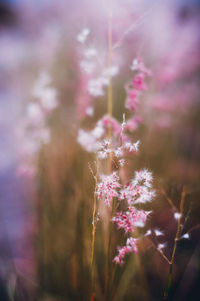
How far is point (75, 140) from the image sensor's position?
29.7 inches

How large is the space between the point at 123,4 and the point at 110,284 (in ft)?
3.05

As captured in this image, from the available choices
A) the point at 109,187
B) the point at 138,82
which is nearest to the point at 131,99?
the point at 138,82

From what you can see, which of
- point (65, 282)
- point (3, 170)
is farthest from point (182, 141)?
point (3, 170)

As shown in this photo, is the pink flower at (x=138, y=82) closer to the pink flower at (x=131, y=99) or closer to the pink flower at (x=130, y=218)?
the pink flower at (x=131, y=99)

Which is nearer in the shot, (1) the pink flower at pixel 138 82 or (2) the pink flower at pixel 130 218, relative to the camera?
(2) the pink flower at pixel 130 218

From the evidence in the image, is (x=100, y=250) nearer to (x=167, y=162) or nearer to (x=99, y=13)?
(x=167, y=162)

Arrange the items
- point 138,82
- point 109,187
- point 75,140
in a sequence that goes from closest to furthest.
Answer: point 109,187, point 138,82, point 75,140

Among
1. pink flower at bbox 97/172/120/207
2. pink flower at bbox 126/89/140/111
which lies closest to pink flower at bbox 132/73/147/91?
pink flower at bbox 126/89/140/111

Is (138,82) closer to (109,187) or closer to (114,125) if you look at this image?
(114,125)

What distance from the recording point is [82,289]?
587 millimetres

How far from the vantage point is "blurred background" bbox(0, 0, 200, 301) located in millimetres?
617

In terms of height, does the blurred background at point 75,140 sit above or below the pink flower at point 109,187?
above

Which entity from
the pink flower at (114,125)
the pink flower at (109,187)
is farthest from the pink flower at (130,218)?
the pink flower at (114,125)

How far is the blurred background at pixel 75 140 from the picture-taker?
0.62m
